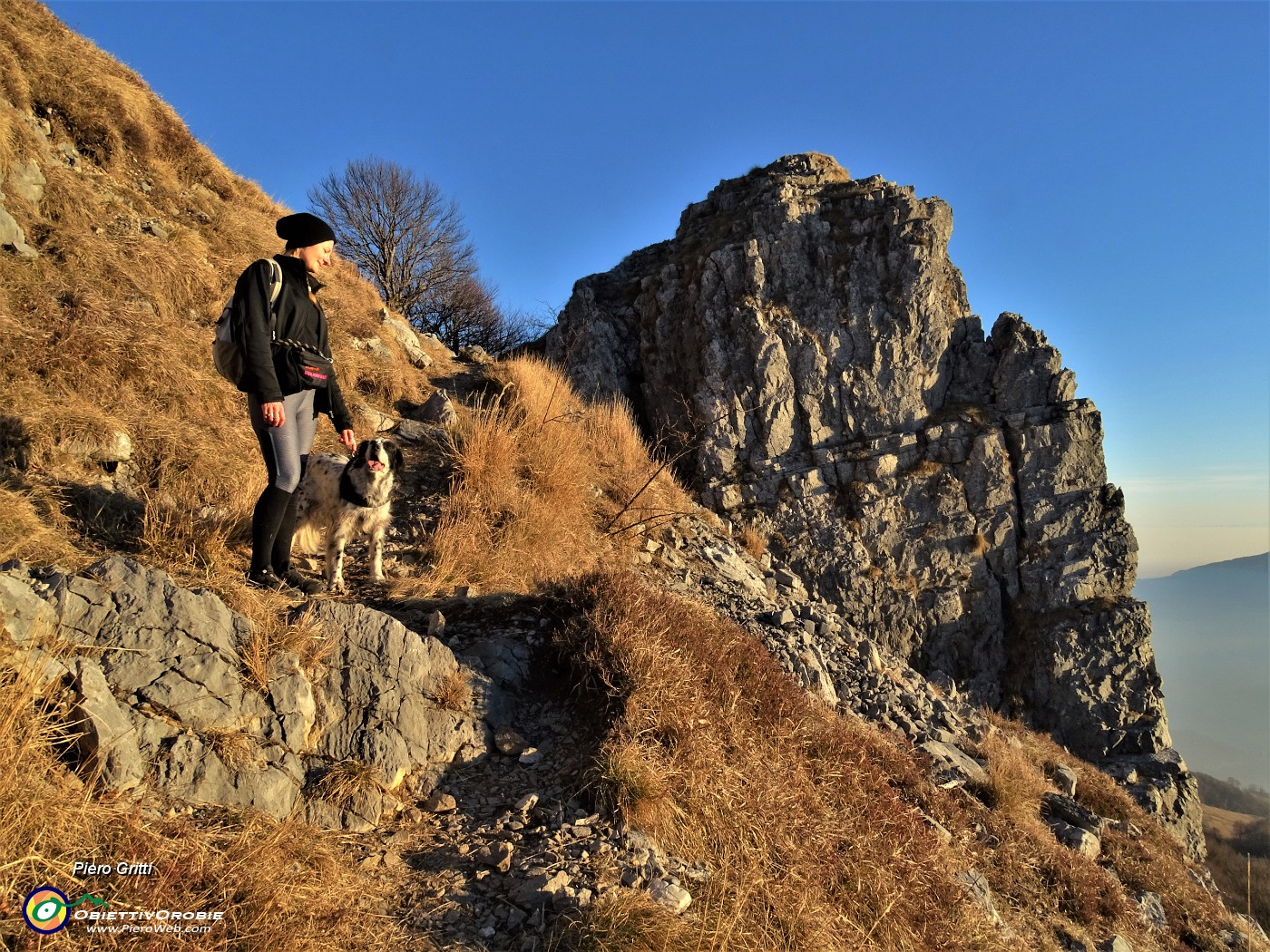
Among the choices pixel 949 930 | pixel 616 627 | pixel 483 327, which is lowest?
pixel 949 930

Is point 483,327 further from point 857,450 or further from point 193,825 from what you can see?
point 193,825

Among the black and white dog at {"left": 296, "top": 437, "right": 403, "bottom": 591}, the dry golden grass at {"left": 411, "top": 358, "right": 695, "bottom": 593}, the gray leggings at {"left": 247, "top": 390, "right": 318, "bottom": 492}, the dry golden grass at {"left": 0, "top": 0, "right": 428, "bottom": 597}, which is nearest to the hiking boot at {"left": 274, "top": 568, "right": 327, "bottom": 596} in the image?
the dry golden grass at {"left": 0, "top": 0, "right": 428, "bottom": 597}

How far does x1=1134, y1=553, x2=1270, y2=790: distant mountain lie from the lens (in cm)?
9238

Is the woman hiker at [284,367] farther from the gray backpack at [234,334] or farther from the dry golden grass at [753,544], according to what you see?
the dry golden grass at [753,544]

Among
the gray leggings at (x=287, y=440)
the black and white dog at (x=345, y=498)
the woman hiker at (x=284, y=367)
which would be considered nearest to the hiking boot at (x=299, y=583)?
the woman hiker at (x=284, y=367)

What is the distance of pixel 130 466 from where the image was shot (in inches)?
164

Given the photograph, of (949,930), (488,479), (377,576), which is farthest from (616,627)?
(488,479)

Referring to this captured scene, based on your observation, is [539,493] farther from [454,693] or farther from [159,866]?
[159,866]

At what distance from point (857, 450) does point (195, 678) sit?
14.2 m

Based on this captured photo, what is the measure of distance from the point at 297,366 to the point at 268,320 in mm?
252

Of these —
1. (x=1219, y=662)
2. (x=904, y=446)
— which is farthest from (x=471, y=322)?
(x=1219, y=662)

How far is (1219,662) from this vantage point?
139 m

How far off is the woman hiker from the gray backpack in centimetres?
1

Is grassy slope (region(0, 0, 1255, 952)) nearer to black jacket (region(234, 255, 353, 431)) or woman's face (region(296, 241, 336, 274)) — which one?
black jacket (region(234, 255, 353, 431))
